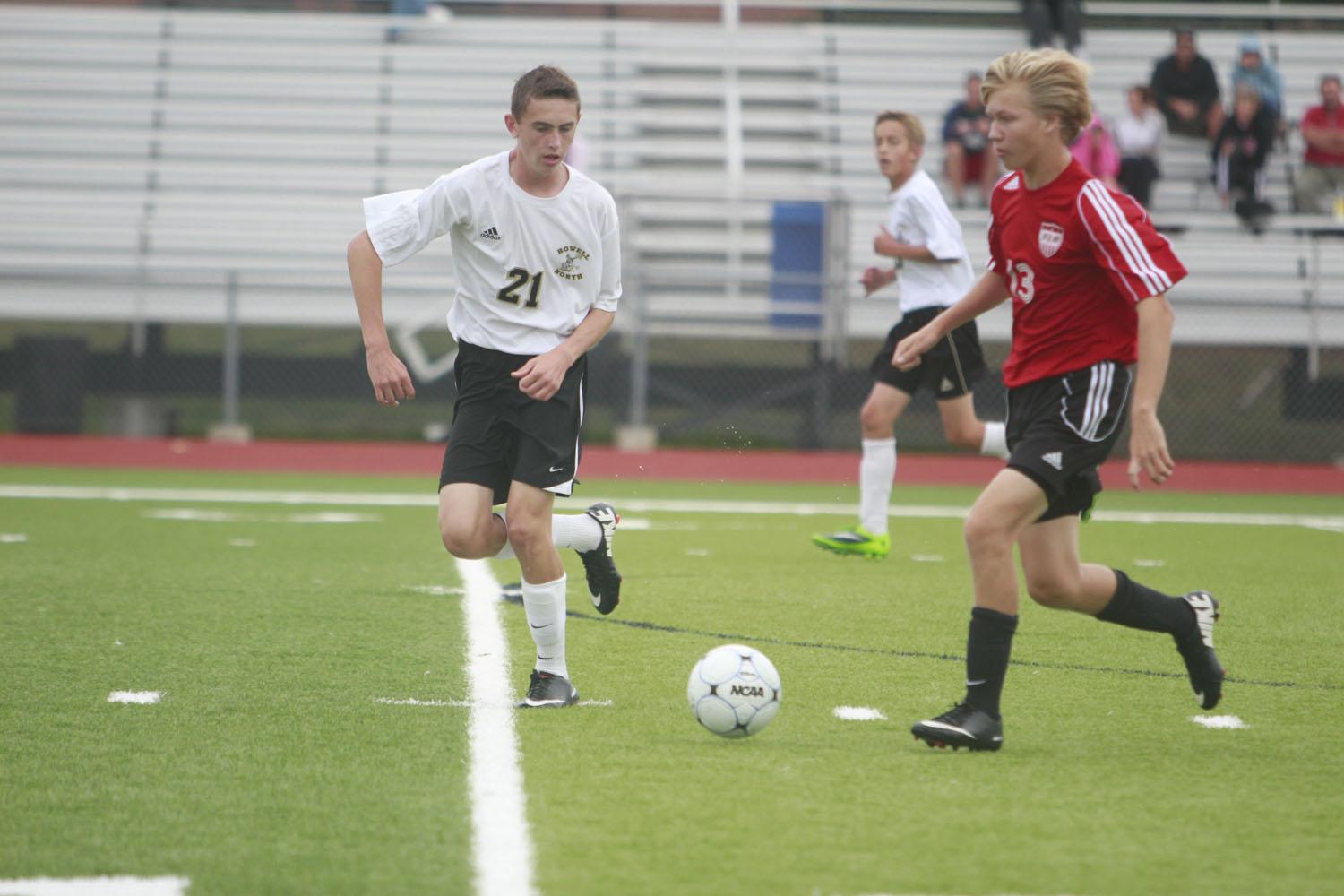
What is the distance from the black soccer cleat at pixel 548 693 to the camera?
15.5ft

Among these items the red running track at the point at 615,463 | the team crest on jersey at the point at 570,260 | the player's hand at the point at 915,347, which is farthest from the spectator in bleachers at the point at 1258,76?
the team crest on jersey at the point at 570,260

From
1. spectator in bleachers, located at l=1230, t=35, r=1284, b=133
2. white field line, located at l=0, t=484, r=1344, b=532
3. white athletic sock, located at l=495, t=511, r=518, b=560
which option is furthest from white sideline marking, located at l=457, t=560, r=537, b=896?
spectator in bleachers, located at l=1230, t=35, r=1284, b=133

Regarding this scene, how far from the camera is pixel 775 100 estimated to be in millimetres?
20328

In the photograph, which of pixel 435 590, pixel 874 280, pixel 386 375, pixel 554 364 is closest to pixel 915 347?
pixel 554 364

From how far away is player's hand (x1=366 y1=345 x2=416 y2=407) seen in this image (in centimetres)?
464

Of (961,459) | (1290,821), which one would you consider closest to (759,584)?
(1290,821)

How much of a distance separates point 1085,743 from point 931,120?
1561cm

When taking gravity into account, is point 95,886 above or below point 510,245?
below

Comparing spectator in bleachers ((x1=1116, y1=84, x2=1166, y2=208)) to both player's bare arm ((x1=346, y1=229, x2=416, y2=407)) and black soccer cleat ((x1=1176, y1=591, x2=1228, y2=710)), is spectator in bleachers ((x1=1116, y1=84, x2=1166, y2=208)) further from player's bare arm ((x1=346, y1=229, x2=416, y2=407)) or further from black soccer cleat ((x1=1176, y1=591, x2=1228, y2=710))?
player's bare arm ((x1=346, y1=229, x2=416, y2=407))

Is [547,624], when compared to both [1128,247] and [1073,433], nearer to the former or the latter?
[1073,433]

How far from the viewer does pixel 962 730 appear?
4.22 metres

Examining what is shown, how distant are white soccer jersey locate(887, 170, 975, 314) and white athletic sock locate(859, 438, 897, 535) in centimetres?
76

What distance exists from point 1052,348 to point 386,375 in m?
1.90

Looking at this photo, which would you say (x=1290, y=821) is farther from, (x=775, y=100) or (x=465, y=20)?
(x=465, y=20)
